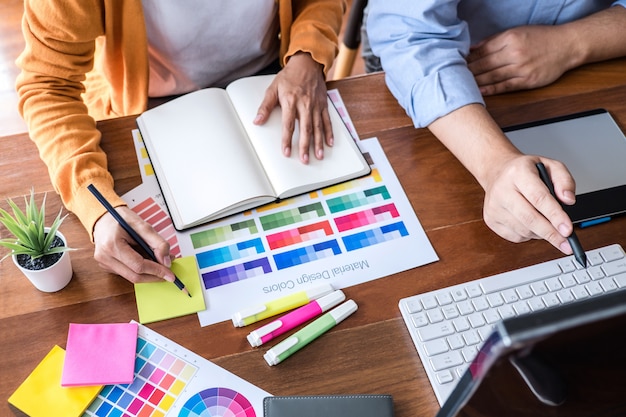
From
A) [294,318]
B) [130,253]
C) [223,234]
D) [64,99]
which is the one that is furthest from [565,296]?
[64,99]

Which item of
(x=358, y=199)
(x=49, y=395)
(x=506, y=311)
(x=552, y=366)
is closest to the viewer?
(x=552, y=366)

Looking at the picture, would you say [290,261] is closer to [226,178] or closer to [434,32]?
[226,178]

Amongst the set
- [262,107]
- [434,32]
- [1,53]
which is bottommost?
[1,53]

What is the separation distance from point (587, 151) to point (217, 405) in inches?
28.2

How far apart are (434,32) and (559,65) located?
25 cm

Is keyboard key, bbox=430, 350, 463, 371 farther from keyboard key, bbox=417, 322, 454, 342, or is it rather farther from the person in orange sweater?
the person in orange sweater

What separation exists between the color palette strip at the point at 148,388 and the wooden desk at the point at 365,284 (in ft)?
0.10

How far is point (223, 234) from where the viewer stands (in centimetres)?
93

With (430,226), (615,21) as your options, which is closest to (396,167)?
(430,226)

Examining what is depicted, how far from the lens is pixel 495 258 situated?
0.93 meters

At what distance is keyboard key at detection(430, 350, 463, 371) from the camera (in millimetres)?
812

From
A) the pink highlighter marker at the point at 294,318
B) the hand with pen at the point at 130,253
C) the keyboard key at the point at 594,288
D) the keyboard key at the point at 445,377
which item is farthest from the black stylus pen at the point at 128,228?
the keyboard key at the point at 594,288

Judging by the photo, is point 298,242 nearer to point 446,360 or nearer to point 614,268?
point 446,360

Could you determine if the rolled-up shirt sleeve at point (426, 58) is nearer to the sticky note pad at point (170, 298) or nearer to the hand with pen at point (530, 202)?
the hand with pen at point (530, 202)
